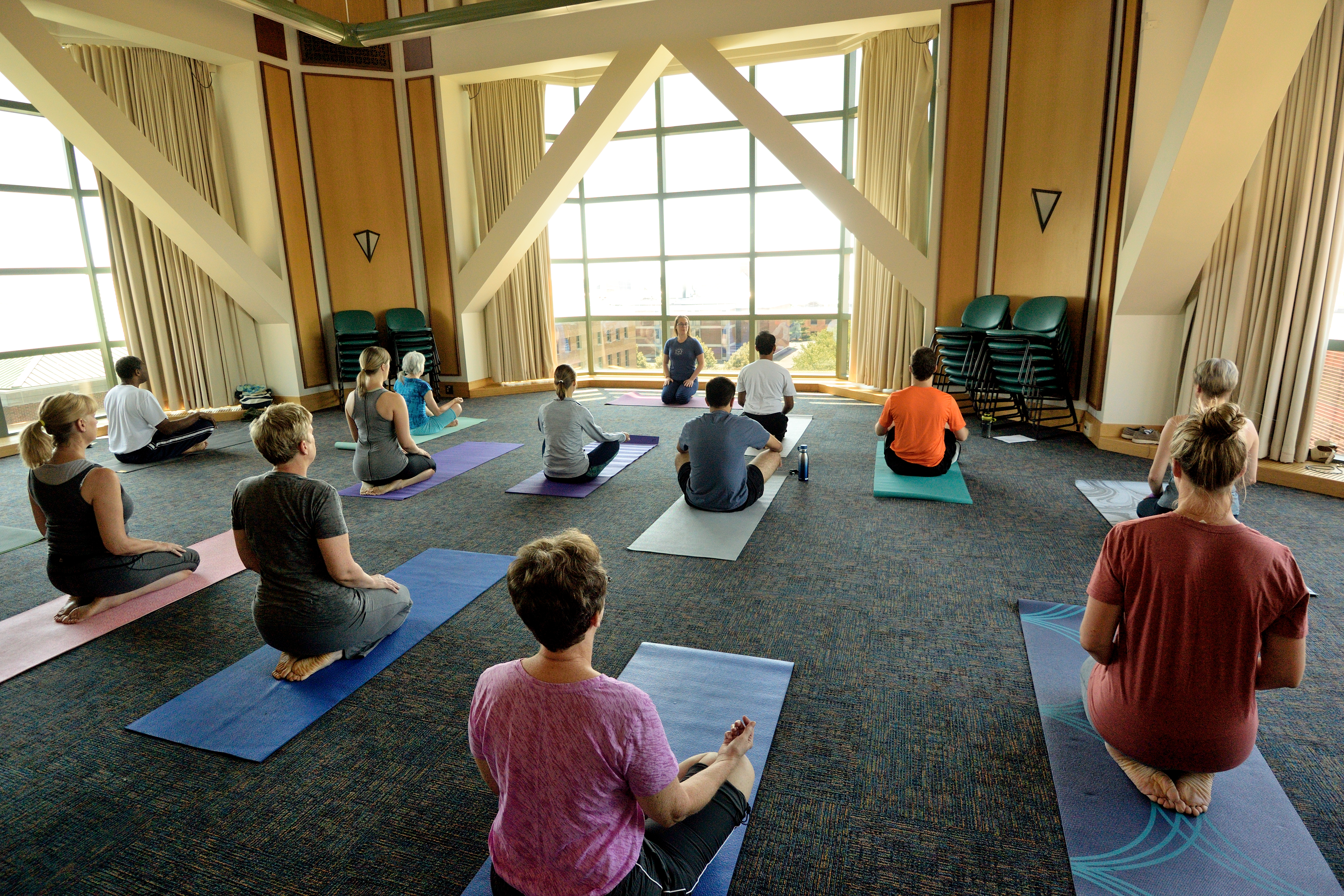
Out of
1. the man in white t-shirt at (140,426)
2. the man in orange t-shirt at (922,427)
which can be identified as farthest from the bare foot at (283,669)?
the man in white t-shirt at (140,426)

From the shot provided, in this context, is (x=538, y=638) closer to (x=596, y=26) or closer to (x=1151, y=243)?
(x=1151, y=243)

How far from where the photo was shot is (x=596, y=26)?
7215mm

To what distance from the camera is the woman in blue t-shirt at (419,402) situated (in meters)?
6.00

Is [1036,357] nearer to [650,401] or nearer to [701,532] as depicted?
[701,532]

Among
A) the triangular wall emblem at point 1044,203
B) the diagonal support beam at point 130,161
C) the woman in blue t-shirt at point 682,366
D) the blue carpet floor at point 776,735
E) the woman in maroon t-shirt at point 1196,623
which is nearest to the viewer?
the woman in maroon t-shirt at point 1196,623

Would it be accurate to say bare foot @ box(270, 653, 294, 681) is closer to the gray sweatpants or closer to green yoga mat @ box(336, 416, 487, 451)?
the gray sweatpants

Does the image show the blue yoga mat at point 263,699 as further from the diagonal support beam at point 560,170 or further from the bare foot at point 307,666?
the diagonal support beam at point 560,170

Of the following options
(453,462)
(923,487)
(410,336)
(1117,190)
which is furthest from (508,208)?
(1117,190)

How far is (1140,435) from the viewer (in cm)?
543

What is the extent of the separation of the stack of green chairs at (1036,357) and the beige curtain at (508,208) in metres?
5.18

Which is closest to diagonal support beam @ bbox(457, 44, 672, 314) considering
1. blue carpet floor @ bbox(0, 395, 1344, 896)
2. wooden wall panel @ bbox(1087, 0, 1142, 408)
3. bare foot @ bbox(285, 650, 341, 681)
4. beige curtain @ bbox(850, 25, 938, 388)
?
beige curtain @ bbox(850, 25, 938, 388)

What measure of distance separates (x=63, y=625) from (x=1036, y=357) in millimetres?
6424

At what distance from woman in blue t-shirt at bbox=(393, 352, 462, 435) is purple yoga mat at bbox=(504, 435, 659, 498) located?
1.67 m

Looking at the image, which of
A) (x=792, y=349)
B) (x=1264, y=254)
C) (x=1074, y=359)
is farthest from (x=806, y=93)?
(x=1264, y=254)
